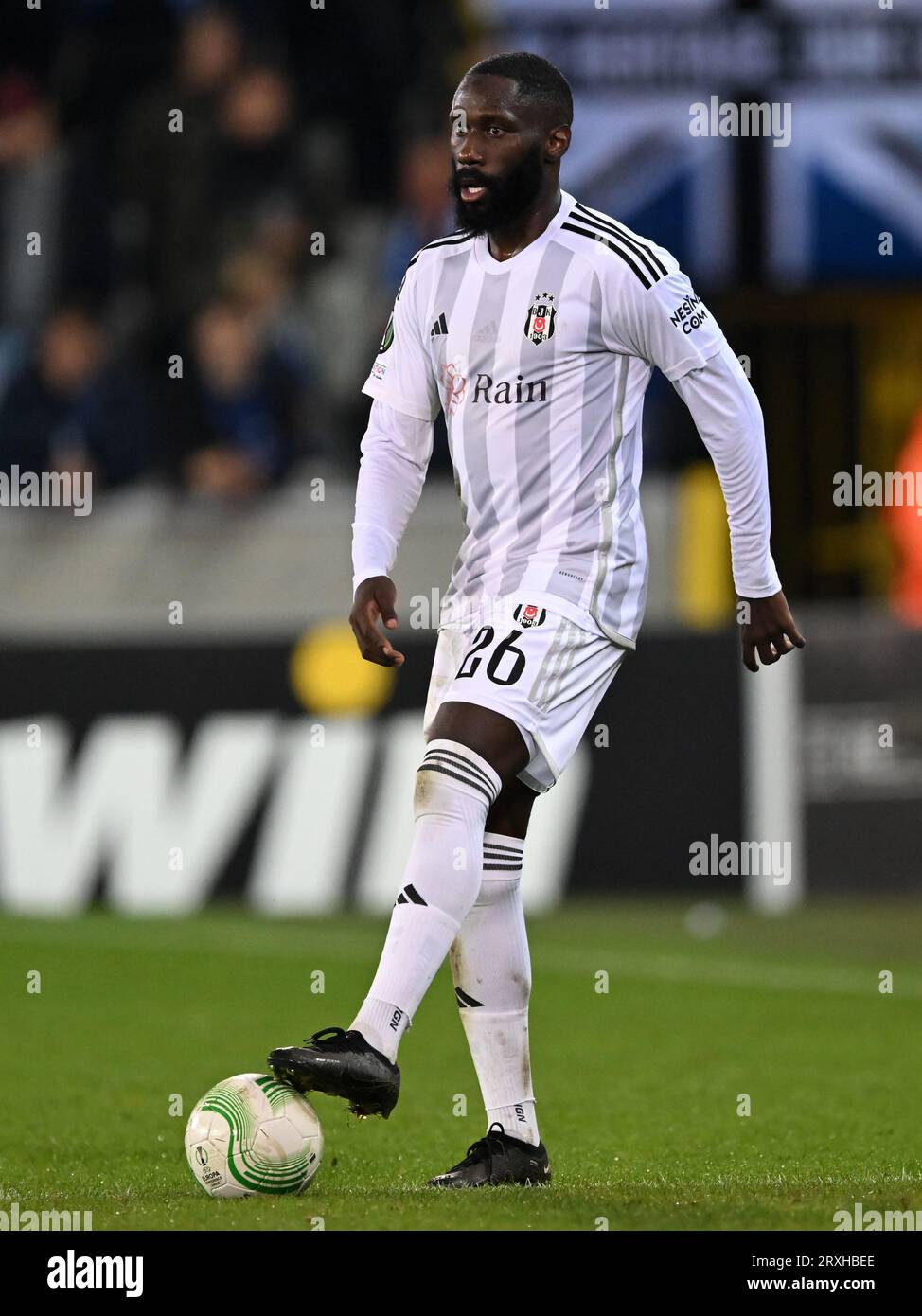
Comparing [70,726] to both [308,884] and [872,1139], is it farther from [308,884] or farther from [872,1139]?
[872,1139]

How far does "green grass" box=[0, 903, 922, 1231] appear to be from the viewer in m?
4.77

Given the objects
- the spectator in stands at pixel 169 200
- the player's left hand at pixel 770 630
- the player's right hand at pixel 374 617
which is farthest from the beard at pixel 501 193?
the spectator in stands at pixel 169 200

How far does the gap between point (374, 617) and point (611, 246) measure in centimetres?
91

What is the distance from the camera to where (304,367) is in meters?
12.9

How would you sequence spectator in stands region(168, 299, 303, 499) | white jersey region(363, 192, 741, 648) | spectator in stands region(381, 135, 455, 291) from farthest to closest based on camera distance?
spectator in stands region(381, 135, 455, 291), spectator in stands region(168, 299, 303, 499), white jersey region(363, 192, 741, 648)

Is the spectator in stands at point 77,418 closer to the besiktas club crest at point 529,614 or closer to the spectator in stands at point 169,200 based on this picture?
the spectator in stands at point 169,200

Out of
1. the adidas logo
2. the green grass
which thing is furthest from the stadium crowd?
the adidas logo

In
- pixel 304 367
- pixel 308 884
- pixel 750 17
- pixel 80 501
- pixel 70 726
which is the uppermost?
pixel 750 17

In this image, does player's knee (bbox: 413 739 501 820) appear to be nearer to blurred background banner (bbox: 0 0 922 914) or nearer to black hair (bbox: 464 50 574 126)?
black hair (bbox: 464 50 574 126)

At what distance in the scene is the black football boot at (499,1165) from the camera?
195 inches

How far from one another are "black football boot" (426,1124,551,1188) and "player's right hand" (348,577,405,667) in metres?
1.03
